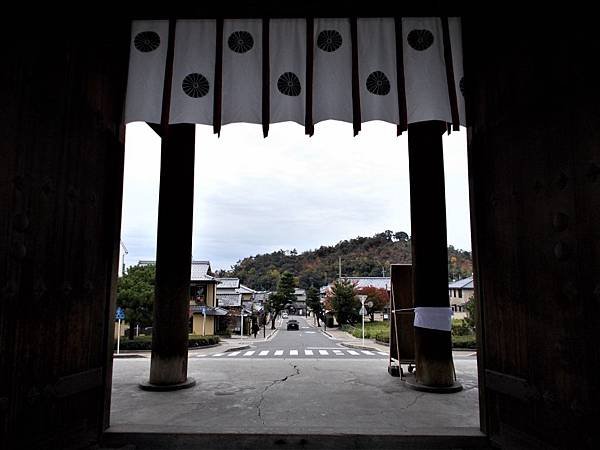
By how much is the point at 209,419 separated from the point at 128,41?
4.27 meters

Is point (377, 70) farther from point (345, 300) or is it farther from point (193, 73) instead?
point (345, 300)

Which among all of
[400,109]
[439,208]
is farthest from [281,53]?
[439,208]

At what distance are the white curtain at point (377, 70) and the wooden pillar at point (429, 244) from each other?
2537mm

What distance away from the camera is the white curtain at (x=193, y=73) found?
14.1ft

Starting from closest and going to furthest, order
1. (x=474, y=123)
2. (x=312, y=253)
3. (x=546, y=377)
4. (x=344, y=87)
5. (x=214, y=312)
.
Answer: (x=546, y=377), (x=474, y=123), (x=344, y=87), (x=214, y=312), (x=312, y=253)

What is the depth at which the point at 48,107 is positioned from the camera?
10.0 ft

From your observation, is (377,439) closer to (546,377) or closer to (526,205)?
(546,377)

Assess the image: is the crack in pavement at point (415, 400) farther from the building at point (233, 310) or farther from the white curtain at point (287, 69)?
the building at point (233, 310)

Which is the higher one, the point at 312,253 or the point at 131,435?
the point at 312,253

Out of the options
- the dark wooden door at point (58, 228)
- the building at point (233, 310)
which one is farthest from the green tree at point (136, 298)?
the dark wooden door at point (58, 228)

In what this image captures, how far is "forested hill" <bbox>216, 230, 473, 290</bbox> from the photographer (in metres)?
109

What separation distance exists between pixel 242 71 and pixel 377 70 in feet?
4.99

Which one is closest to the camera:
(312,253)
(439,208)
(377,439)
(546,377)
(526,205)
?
(546,377)

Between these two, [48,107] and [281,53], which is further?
[281,53]
